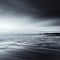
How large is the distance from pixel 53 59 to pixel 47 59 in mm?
198

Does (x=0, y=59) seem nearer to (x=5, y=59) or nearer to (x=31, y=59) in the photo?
(x=5, y=59)

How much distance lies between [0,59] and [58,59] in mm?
1953

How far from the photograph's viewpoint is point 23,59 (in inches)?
185

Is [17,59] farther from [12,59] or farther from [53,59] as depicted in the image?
[53,59]

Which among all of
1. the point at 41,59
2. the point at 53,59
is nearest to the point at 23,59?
the point at 41,59

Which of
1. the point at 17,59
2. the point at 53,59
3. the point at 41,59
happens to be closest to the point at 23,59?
the point at 17,59

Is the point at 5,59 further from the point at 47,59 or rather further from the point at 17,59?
the point at 47,59

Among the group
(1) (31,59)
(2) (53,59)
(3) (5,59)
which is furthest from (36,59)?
(3) (5,59)

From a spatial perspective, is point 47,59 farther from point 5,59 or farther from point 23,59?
point 5,59

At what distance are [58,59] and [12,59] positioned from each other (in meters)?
1.53

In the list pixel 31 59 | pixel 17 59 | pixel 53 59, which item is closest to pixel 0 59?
pixel 17 59

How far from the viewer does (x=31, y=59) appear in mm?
4621

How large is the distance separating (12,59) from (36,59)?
0.81 meters

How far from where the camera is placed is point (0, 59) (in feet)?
15.7
